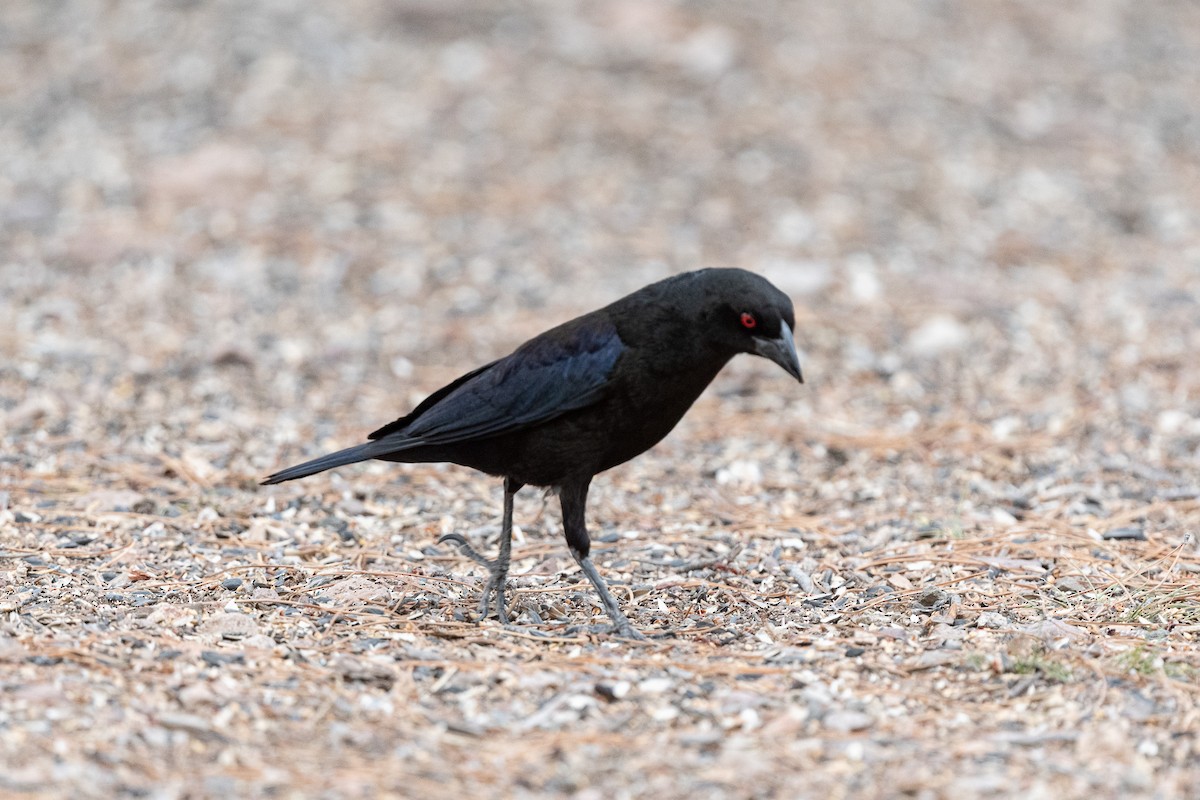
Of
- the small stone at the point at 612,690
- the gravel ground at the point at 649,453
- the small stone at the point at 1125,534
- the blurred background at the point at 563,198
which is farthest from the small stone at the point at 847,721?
the blurred background at the point at 563,198

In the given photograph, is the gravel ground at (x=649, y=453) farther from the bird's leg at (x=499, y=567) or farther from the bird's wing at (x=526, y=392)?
the bird's wing at (x=526, y=392)

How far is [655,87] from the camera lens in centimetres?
973

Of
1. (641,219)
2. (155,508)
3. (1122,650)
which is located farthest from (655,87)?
(1122,650)

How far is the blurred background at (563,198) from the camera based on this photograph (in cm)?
670

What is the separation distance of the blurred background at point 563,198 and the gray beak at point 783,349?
2.30 m

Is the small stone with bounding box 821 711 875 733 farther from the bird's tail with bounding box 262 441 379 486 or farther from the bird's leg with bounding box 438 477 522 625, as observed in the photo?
the bird's tail with bounding box 262 441 379 486

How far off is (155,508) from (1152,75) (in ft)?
28.7

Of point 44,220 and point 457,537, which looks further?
point 44,220

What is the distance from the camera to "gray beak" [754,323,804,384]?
160 inches

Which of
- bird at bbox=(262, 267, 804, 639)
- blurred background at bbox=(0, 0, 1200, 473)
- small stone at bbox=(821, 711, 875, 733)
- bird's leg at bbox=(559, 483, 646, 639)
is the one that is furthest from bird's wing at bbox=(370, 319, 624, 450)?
blurred background at bbox=(0, 0, 1200, 473)

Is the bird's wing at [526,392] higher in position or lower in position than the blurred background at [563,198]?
lower

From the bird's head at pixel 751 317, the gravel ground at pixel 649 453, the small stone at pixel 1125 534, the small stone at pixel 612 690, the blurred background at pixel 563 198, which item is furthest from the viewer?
the blurred background at pixel 563 198

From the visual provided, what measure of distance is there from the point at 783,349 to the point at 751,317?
13 cm

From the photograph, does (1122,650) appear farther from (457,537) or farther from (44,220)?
(44,220)
